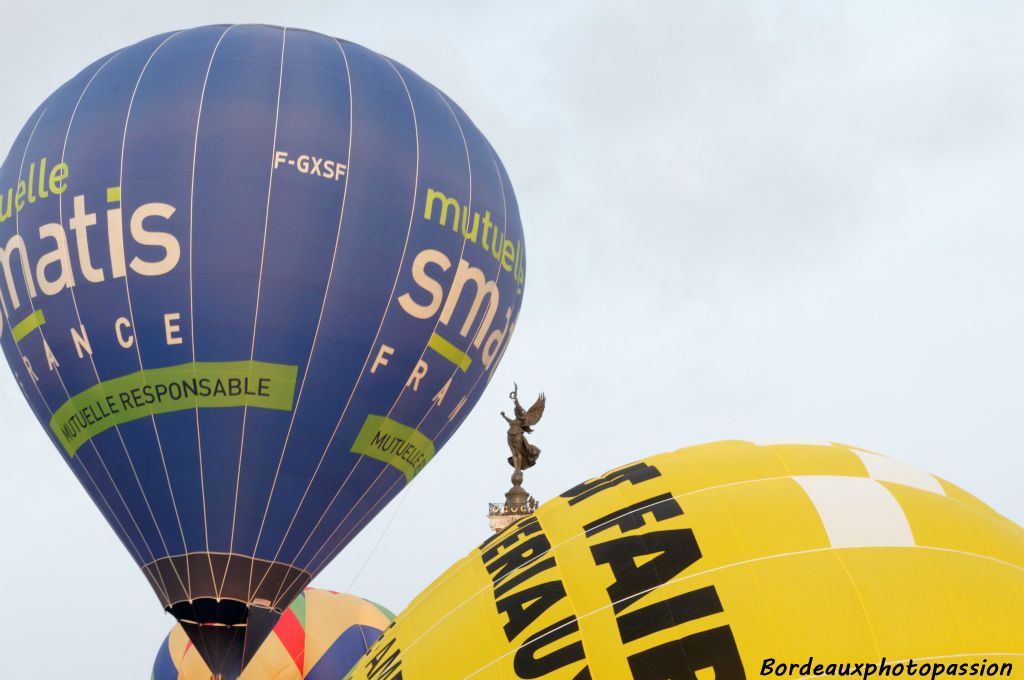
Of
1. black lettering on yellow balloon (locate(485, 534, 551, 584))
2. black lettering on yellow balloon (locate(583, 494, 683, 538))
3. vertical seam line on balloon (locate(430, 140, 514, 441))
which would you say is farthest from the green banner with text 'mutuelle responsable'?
black lettering on yellow balloon (locate(583, 494, 683, 538))

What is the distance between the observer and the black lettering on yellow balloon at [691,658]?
34.9 feet

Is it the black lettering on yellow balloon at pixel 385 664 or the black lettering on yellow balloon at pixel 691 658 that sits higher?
the black lettering on yellow balloon at pixel 385 664

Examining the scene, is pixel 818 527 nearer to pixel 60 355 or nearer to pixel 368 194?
pixel 368 194

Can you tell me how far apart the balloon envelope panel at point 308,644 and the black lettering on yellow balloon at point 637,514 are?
710 inches

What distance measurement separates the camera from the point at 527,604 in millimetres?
11359

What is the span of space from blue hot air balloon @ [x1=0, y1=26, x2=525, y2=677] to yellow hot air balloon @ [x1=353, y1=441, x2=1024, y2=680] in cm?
752

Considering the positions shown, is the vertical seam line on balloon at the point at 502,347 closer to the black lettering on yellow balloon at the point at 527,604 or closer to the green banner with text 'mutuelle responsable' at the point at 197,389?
the green banner with text 'mutuelle responsable' at the point at 197,389

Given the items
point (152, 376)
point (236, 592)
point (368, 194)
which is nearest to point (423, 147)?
point (368, 194)

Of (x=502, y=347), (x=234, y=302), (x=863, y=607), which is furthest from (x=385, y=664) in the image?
(x=502, y=347)

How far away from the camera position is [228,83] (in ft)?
67.5

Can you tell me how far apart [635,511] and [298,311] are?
8.96m

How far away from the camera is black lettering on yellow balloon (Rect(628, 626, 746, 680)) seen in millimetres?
10625

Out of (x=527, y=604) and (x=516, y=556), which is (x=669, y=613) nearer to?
(x=527, y=604)

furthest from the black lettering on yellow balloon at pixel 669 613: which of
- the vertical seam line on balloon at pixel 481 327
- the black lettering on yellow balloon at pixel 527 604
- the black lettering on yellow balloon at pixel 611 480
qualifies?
the vertical seam line on balloon at pixel 481 327
